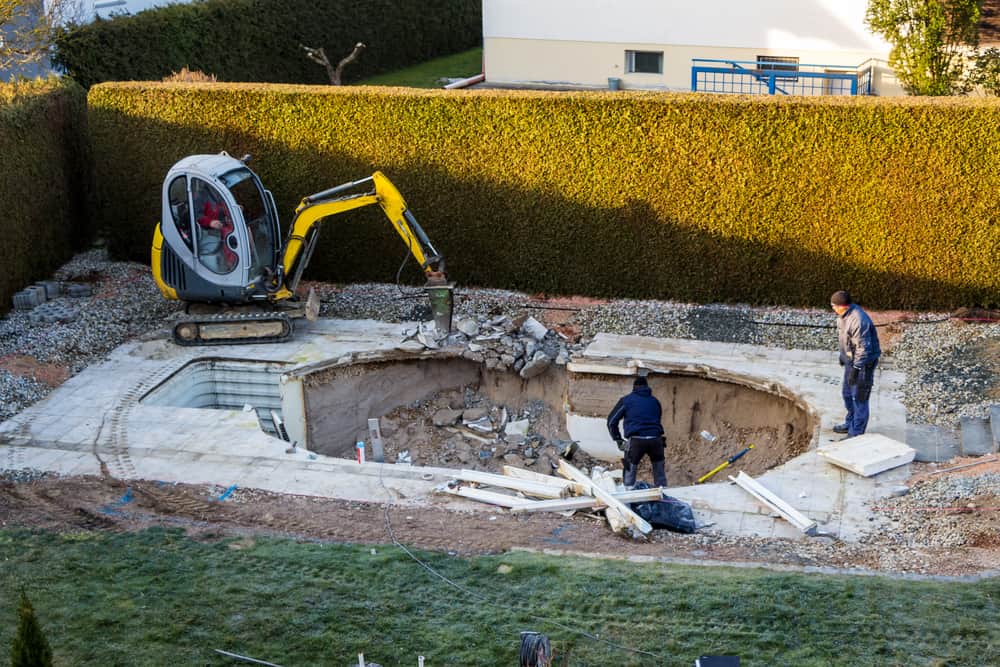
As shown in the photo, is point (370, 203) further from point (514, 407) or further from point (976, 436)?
point (976, 436)

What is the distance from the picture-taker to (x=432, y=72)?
36719 millimetres

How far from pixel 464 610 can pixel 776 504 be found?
4.17m

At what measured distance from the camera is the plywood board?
43.4ft

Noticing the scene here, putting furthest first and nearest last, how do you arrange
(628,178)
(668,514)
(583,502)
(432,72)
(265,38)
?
(432,72) < (265,38) < (628,178) < (583,502) < (668,514)

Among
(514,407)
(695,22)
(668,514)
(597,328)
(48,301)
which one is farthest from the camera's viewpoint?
(695,22)

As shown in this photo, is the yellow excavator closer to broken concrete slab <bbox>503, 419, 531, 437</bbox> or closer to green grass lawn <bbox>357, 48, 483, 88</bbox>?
broken concrete slab <bbox>503, 419, 531, 437</bbox>

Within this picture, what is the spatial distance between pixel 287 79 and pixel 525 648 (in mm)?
26251

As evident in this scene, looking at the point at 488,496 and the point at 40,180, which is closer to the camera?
the point at 488,496

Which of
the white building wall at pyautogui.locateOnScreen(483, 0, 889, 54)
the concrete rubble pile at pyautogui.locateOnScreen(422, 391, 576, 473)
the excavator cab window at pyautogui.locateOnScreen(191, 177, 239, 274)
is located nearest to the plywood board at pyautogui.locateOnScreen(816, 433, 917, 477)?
the concrete rubble pile at pyautogui.locateOnScreen(422, 391, 576, 473)

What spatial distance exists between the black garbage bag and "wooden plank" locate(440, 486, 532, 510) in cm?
99

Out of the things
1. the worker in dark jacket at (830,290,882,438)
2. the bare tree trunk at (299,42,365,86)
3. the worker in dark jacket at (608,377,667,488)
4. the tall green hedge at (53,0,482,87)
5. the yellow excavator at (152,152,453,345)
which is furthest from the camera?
the bare tree trunk at (299,42,365,86)

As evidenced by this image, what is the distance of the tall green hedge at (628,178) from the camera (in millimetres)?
17141

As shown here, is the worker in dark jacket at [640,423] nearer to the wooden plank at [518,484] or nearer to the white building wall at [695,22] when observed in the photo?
the wooden plank at [518,484]

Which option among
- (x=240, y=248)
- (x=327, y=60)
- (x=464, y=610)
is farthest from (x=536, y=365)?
(x=327, y=60)
